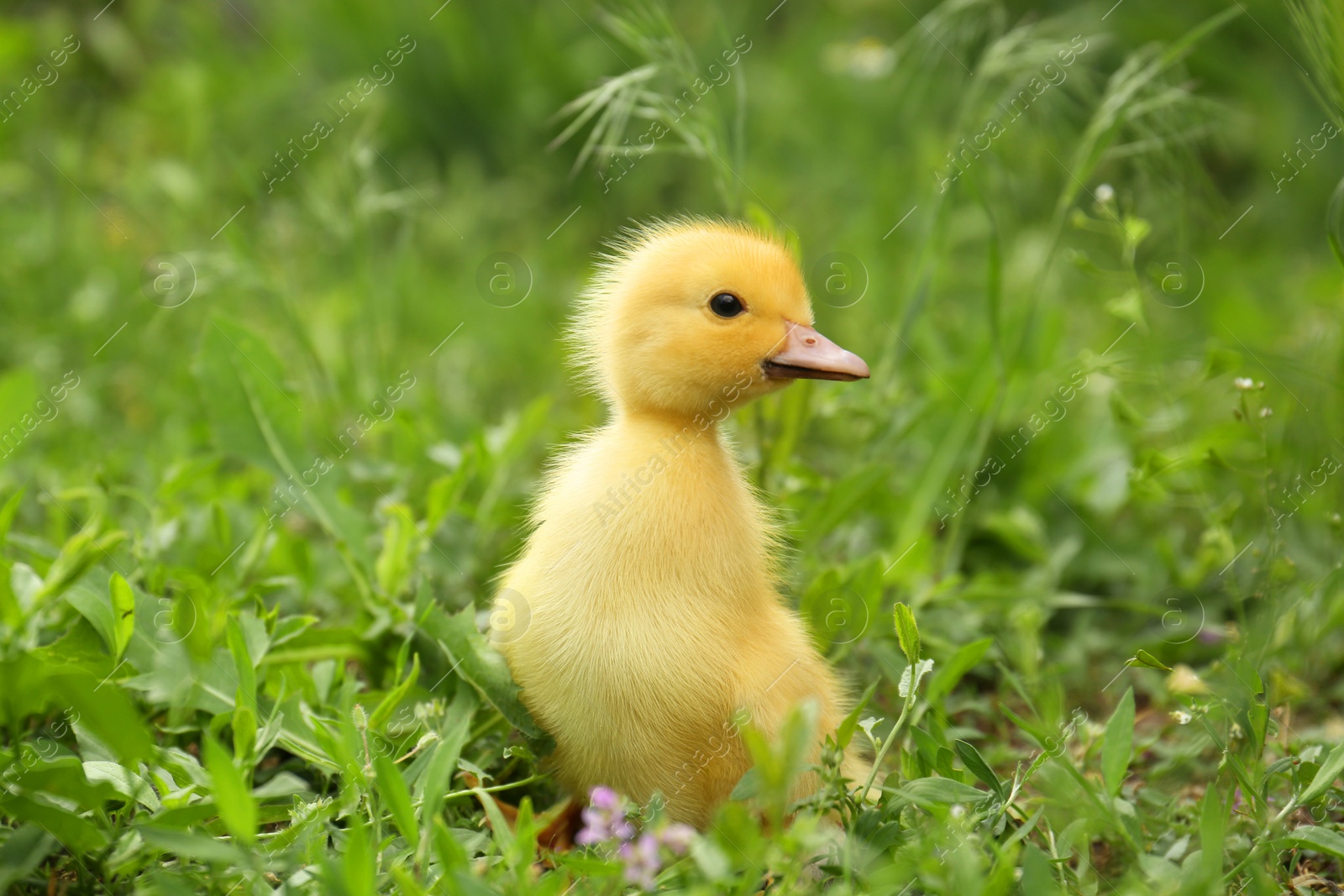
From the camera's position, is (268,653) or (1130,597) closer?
(268,653)

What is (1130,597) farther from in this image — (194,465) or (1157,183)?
(194,465)

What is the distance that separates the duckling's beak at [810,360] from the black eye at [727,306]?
101 mm

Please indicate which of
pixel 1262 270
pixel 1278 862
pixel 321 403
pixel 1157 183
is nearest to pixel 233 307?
pixel 321 403

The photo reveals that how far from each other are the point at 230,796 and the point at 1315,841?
170 cm

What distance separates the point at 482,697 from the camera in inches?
88.4

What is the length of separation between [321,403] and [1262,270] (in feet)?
13.7

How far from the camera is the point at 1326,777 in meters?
1.92

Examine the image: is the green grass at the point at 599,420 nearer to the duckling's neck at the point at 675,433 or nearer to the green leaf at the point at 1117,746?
the green leaf at the point at 1117,746

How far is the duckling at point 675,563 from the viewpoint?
6.50 ft

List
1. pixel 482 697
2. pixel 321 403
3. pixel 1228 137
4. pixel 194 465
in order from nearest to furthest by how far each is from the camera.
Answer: pixel 482 697 → pixel 194 465 → pixel 321 403 → pixel 1228 137
